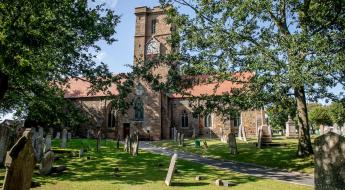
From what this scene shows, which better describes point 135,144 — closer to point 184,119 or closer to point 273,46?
point 273,46

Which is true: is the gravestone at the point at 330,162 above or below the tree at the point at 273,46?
below

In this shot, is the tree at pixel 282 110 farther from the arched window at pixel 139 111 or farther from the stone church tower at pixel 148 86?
the arched window at pixel 139 111

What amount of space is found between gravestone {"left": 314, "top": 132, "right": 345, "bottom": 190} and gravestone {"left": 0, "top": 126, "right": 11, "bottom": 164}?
13568mm

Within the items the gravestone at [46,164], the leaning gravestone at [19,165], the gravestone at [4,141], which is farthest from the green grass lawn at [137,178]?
the leaning gravestone at [19,165]

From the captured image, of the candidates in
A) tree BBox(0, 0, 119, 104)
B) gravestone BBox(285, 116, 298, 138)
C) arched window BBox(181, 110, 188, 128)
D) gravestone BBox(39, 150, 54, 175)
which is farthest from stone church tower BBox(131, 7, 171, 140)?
gravestone BBox(39, 150, 54, 175)

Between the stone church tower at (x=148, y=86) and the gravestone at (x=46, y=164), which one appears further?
the stone church tower at (x=148, y=86)

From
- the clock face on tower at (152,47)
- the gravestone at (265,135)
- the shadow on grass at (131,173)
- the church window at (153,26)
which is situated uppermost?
the church window at (153,26)

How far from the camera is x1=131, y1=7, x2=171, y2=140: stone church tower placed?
40.8 m

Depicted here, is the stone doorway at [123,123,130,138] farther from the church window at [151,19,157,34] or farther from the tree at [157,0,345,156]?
the tree at [157,0,345,156]

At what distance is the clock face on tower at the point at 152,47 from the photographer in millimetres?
42625

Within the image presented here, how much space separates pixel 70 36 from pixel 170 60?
268 inches

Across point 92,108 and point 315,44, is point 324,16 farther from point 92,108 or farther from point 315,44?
point 92,108

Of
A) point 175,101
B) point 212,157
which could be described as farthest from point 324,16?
point 175,101

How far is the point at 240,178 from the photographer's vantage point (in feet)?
39.8
